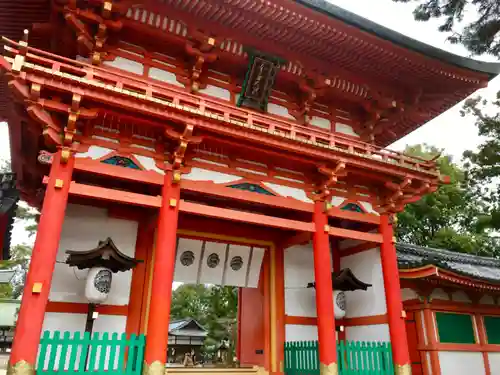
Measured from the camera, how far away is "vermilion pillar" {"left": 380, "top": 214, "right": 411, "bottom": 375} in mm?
7609

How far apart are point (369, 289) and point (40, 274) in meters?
6.59

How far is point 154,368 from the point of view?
567cm

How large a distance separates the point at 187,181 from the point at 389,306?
482cm

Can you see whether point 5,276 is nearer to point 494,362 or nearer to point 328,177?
point 328,177

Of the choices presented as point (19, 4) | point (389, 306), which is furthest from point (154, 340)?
point (19, 4)

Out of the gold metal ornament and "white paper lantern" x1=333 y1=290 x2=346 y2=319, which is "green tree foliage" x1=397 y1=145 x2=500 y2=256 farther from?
the gold metal ornament

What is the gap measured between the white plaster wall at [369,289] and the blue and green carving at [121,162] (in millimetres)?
5550

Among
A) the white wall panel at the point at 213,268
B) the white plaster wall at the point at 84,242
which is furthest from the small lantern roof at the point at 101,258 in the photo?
the white wall panel at the point at 213,268

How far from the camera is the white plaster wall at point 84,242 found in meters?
6.83

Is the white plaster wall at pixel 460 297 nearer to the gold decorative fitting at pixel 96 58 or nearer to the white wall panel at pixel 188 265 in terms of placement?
the white wall panel at pixel 188 265

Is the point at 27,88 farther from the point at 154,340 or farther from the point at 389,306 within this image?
the point at 389,306

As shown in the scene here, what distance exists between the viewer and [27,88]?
18.5ft

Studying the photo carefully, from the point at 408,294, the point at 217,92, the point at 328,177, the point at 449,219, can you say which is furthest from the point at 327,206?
the point at 449,219

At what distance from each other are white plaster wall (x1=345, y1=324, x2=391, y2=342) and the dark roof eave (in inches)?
233
